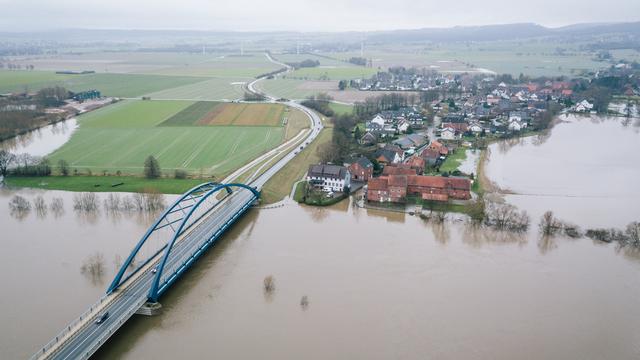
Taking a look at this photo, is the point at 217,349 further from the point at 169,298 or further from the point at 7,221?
the point at 7,221

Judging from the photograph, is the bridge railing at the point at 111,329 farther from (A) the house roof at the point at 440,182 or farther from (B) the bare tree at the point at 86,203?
(A) the house roof at the point at 440,182

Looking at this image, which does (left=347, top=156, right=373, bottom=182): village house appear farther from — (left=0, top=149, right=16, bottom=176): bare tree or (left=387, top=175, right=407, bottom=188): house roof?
(left=0, top=149, right=16, bottom=176): bare tree

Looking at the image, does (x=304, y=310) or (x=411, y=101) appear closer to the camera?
(x=304, y=310)

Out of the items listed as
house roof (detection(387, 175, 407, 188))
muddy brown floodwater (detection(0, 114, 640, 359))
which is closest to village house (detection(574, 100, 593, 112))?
muddy brown floodwater (detection(0, 114, 640, 359))

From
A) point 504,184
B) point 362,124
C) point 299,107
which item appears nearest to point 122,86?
point 299,107

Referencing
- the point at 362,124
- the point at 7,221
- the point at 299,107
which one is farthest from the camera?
the point at 299,107

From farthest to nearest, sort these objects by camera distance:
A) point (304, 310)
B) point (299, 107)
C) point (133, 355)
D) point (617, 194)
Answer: point (299, 107) < point (617, 194) < point (304, 310) < point (133, 355)
